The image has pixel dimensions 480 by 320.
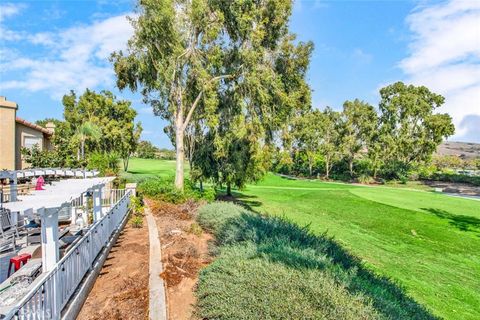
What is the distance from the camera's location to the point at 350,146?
158 ft

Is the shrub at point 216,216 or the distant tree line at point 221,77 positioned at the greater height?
the distant tree line at point 221,77

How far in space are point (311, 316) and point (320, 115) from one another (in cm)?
4780

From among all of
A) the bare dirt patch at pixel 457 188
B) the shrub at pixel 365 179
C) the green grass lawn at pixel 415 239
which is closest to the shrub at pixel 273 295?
the green grass lawn at pixel 415 239

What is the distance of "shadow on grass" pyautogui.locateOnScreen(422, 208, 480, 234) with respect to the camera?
1552 centimetres

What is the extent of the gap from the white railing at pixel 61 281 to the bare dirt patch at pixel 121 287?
41cm

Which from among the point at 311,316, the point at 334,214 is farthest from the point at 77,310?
the point at 334,214

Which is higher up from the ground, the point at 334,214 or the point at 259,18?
the point at 259,18

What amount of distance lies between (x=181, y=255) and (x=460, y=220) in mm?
17330

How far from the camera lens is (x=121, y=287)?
562cm

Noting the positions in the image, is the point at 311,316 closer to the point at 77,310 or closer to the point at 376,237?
the point at 77,310

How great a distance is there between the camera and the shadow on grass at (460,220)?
15.5 m

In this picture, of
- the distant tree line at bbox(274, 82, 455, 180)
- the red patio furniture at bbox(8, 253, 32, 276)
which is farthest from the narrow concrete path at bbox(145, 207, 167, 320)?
the distant tree line at bbox(274, 82, 455, 180)

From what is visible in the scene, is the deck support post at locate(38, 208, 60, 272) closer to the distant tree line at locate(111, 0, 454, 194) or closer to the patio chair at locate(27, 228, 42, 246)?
the patio chair at locate(27, 228, 42, 246)

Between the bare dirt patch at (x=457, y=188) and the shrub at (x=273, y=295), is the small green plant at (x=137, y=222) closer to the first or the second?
the shrub at (x=273, y=295)
